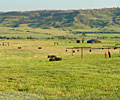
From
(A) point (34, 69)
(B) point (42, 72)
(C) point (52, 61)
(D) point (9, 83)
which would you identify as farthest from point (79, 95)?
(C) point (52, 61)

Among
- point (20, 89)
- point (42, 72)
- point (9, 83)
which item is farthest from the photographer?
point (42, 72)

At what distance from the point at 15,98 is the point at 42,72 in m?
14.0

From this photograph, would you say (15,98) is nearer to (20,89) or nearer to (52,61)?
(20,89)

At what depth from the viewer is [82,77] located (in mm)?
29594

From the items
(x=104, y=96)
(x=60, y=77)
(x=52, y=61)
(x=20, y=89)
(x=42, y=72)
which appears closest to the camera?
(x=104, y=96)

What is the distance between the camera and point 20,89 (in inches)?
957

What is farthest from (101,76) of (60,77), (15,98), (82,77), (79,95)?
(15,98)

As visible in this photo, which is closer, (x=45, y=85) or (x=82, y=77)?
(x=45, y=85)

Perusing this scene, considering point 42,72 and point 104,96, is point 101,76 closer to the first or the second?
point 42,72

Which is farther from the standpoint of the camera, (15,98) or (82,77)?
(82,77)

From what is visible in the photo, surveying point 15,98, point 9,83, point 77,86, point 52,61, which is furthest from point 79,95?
point 52,61

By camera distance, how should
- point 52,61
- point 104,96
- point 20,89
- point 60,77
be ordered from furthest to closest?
point 52,61 < point 60,77 < point 20,89 < point 104,96

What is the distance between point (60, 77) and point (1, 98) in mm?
11480

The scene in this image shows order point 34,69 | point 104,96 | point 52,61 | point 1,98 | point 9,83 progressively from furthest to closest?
point 52,61, point 34,69, point 9,83, point 104,96, point 1,98
